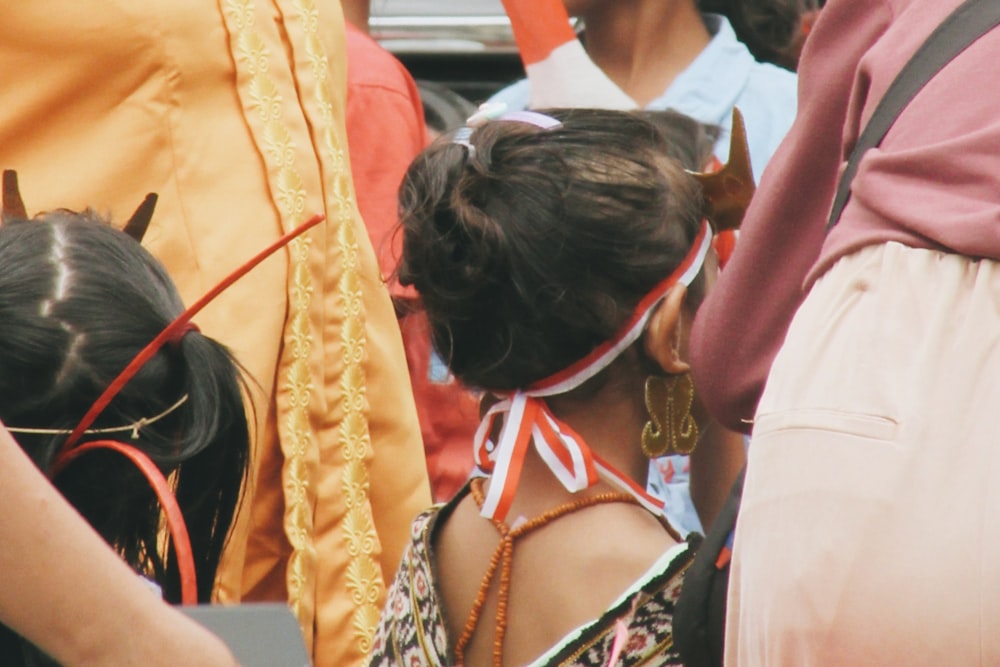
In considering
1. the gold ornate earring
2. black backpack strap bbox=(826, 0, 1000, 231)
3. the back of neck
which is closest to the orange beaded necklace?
the gold ornate earring

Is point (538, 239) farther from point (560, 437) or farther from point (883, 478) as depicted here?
point (883, 478)

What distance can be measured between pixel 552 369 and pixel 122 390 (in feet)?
1.84

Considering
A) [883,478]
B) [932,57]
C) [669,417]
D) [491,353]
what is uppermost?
[932,57]

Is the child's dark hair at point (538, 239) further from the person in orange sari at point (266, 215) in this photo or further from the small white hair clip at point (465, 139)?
the person in orange sari at point (266, 215)

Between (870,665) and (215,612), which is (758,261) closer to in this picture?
(870,665)

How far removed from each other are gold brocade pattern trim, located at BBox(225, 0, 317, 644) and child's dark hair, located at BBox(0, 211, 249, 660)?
50cm

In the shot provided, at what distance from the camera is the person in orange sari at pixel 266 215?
6.66 feet

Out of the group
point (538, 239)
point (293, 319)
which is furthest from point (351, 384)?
point (538, 239)

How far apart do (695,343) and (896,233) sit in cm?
42

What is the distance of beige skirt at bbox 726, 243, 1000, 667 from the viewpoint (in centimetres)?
122

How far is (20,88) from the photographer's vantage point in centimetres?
202

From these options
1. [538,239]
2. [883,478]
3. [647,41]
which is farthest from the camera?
[647,41]

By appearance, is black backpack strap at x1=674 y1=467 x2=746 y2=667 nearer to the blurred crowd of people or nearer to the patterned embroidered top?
the blurred crowd of people

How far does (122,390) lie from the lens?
4.89ft
